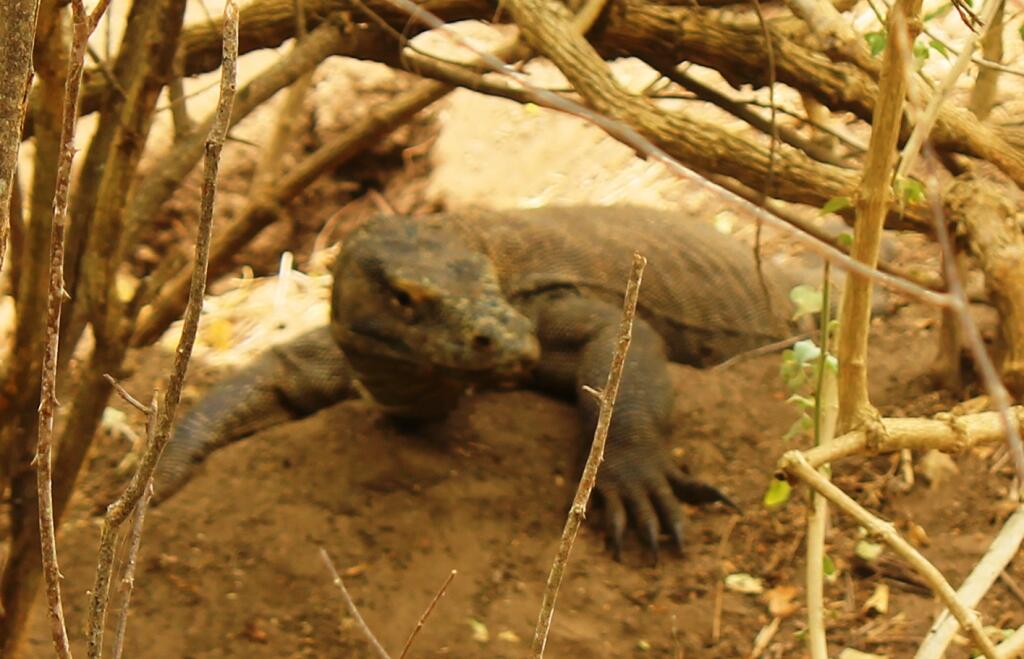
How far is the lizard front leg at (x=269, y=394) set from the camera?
12.9 feet

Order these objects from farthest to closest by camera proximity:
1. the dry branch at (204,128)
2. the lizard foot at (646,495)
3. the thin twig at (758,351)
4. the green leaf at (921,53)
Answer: the lizard foot at (646,495) → the thin twig at (758,351) → the dry branch at (204,128) → the green leaf at (921,53)

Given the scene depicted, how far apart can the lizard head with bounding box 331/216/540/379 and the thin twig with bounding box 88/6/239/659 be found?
2.04 meters

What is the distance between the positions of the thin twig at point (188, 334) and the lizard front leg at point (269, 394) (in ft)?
8.56

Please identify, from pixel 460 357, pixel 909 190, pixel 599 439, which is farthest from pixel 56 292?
pixel 460 357

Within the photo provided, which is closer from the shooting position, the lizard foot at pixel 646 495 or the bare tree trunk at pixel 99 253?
the bare tree trunk at pixel 99 253

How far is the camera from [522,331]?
3373mm

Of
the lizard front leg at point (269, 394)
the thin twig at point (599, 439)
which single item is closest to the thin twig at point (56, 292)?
the thin twig at point (599, 439)

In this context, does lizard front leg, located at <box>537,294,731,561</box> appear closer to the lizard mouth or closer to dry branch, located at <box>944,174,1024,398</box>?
the lizard mouth

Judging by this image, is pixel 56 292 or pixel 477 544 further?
pixel 477 544

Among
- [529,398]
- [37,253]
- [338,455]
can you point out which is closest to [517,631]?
[338,455]

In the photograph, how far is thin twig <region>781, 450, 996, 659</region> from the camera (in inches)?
64.3

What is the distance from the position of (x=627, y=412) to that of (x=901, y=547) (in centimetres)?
212

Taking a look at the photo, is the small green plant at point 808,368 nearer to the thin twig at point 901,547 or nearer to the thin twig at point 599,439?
the thin twig at point 901,547

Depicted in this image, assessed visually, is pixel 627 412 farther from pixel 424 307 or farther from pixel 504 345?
pixel 424 307
